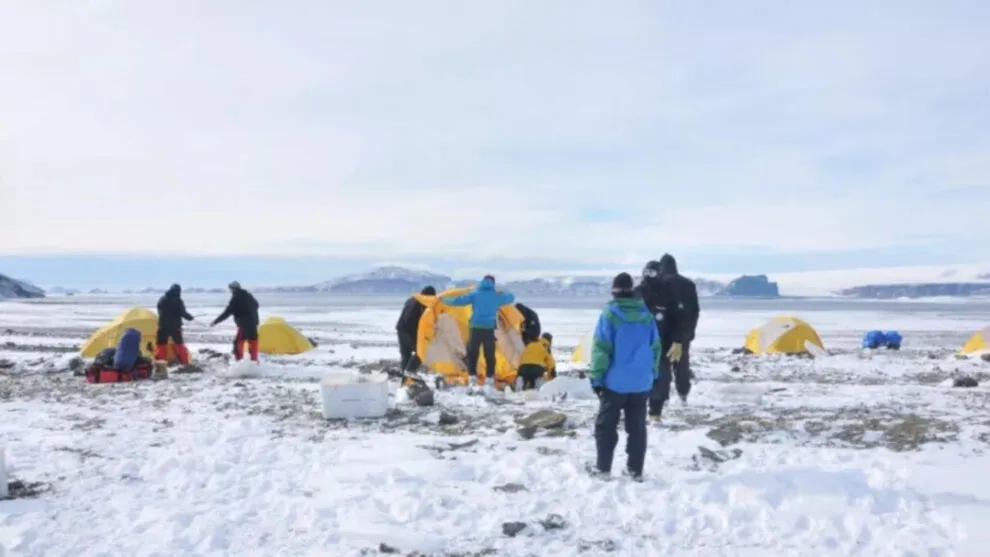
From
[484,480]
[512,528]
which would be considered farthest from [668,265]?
[512,528]

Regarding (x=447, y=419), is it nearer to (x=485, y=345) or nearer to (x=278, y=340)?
(x=485, y=345)

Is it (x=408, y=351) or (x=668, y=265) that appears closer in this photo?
(x=668, y=265)

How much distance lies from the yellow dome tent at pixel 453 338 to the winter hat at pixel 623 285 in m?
6.38

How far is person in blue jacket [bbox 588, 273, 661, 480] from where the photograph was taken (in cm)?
661

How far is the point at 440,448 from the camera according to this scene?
7.79 metres

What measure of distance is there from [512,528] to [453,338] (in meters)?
7.90

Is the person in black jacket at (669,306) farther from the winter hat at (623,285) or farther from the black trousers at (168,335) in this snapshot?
the black trousers at (168,335)

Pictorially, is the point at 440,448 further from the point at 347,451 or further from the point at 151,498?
the point at 151,498

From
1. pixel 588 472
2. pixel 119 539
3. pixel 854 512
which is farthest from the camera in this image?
pixel 588 472

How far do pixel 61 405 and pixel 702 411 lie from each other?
29.5 feet

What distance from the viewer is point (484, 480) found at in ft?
21.7

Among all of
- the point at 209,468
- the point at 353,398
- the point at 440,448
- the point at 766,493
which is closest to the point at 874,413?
the point at 766,493

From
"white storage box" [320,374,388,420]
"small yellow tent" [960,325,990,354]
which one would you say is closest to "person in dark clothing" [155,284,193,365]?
"white storage box" [320,374,388,420]

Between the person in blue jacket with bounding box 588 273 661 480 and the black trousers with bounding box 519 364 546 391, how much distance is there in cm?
551
